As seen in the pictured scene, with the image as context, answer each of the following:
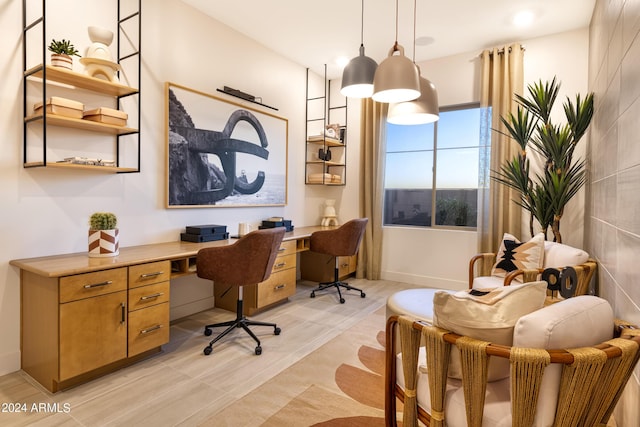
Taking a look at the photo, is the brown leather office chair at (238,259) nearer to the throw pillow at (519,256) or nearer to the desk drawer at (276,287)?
the desk drawer at (276,287)

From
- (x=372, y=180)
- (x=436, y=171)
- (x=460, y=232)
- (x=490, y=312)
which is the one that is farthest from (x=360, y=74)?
(x=460, y=232)

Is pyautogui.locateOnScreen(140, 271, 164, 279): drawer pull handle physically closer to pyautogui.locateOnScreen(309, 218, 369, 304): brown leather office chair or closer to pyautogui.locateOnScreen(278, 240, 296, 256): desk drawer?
pyautogui.locateOnScreen(278, 240, 296, 256): desk drawer

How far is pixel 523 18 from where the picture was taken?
3.44 metres

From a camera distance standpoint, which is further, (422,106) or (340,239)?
(340,239)

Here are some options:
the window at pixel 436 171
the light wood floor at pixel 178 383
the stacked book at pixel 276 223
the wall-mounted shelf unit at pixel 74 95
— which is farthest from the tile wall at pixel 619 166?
the wall-mounted shelf unit at pixel 74 95

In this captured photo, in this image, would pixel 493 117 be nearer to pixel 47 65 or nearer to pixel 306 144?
pixel 306 144

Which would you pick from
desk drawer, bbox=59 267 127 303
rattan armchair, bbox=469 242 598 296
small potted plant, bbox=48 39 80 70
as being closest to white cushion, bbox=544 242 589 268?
rattan armchair, bbox=469 242 598 296

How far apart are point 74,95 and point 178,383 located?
6.99ft

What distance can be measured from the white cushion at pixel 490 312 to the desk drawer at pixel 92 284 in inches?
76.5

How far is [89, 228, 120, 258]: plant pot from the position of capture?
7.79 ft

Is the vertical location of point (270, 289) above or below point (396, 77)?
below

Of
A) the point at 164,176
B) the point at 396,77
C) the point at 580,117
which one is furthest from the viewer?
the point at 164,176

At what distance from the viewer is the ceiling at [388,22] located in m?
3.27

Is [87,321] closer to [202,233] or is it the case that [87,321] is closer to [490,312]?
[202,233]
